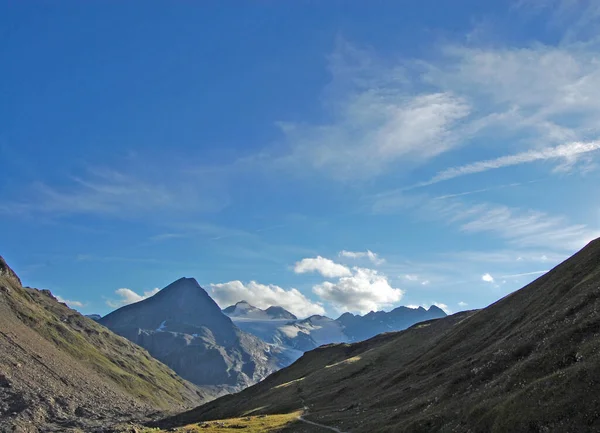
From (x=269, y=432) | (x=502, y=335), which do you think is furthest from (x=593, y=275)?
(x=269, y=432)

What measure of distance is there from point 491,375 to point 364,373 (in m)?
81.4

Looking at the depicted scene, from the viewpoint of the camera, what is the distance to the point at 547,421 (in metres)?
29.6

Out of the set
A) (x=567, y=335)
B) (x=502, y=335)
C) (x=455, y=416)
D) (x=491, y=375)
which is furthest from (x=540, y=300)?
(x=455, y=416)

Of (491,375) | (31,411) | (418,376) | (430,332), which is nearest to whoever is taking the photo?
(491,375)

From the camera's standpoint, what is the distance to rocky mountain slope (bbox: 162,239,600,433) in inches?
1241

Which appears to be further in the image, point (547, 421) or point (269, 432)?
point (269, 432)

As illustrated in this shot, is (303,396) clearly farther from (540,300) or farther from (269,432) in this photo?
(540,300)

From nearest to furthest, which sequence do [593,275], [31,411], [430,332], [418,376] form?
[593,275] < [418,376] < [430,332] < [31,411]

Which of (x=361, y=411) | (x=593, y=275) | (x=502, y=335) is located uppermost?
(x=593, y=275)

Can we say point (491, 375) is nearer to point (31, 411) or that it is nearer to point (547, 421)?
point (547, 421)

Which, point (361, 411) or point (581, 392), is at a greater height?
point (581, 392)

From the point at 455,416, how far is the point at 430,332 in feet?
411

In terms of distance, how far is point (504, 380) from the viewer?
45.7m

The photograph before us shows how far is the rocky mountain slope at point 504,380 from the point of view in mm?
31516
